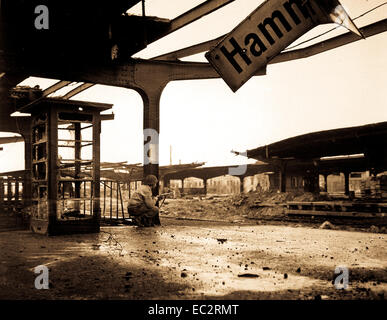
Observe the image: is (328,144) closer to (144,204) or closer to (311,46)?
(311,46)

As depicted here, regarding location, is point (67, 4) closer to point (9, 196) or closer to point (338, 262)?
point (338, 262)

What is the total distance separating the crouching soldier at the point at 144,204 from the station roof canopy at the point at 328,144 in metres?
9.31

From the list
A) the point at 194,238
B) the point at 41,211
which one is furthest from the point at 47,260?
the point at 41,211

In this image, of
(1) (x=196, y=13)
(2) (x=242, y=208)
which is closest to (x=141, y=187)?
(1) (x=196, y=13)

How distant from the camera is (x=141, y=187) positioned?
1080 cm

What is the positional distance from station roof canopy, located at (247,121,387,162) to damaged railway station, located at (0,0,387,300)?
0.09 meters

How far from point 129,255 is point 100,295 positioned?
240 cm

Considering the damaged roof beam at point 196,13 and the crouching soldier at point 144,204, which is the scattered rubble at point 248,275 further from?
the crouching soldier at point 144,204

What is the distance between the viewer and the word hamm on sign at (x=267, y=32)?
5371 mm

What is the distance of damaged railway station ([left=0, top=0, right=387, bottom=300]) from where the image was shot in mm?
4418

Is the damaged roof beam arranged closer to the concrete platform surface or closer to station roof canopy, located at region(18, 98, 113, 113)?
station roof canopy, located at region(18, 98, 113, 113)

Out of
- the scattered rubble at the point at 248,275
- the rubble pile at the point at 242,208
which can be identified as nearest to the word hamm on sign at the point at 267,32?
the scattered rubble at the point at 248,275

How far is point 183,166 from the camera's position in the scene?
3591 centimetres

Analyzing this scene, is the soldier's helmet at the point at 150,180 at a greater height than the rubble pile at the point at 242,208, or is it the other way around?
the soldier's helmet at the point at 150,180
